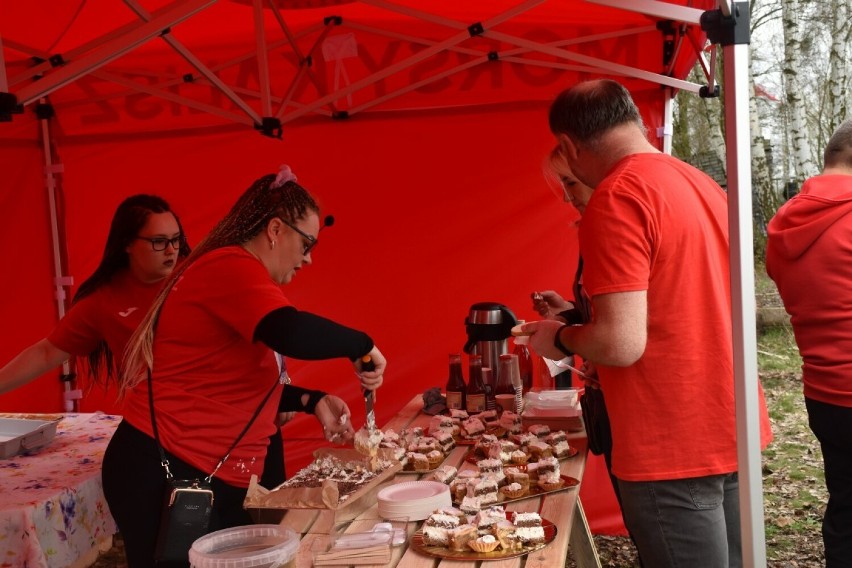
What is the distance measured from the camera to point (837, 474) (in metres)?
2.93

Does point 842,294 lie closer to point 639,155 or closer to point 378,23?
point 639,155

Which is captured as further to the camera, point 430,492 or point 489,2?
point 489,2

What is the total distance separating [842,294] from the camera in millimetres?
2822

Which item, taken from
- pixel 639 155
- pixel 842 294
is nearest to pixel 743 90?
pixel 639 155

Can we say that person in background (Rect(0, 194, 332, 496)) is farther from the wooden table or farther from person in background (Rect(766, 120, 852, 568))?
person in background (Rect(766, 120, 852, 568))

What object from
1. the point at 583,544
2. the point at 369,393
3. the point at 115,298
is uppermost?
the point at 115,298

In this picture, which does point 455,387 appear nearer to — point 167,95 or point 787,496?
point 167,95

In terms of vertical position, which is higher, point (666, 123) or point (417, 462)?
point (666, 123)

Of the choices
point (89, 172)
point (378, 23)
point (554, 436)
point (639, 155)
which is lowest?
point (554, 436)

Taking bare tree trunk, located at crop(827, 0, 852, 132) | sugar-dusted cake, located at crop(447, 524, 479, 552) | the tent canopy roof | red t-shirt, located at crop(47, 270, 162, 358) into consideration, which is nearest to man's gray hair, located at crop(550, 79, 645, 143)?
sugar-dusted cake, located at crop(447, 524, 479, 552)

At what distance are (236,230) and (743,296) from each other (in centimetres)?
129

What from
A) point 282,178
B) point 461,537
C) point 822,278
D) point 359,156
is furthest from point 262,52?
point 461,537

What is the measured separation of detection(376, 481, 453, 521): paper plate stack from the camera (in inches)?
76.9

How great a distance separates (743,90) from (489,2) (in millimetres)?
2641
